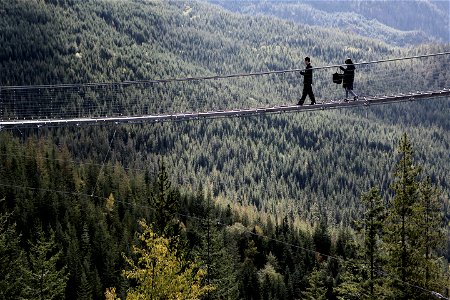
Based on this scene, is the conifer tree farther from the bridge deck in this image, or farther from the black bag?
the black bag

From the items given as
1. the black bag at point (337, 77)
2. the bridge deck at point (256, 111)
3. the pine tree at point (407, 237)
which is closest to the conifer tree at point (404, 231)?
the pine tree at point (407, 237)

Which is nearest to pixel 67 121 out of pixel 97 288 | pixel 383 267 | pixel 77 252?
pixel 383 267

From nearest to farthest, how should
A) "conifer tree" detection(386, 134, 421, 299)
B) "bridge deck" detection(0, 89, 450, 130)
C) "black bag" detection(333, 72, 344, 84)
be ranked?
1. "bridge deck" detection(0, 89, 450, 130)
2. "black bag" detection(333, 72, 344, 84)
3. "conifer tree" detection(386, 134, 421, 299)

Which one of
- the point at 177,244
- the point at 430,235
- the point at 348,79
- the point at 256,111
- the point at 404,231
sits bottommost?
the point at 177,244

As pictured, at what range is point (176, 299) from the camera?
25078 millimetres

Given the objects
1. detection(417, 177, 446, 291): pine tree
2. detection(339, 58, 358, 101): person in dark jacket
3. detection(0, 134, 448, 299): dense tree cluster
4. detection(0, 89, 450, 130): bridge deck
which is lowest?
detection(0, 134, 448, 299): dense tree cluster

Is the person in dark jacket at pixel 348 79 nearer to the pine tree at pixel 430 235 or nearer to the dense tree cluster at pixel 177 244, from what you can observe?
the dense tree cluster at pixel 177 244

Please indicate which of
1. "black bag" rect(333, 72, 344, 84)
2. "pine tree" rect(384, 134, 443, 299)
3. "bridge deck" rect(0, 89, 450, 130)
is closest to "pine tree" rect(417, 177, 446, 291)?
"pine tree" rect(384, 134, 443, 299)

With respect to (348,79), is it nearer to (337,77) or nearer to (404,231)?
(337,77)

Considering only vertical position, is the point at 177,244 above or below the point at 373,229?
below

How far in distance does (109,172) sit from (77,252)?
153 feet

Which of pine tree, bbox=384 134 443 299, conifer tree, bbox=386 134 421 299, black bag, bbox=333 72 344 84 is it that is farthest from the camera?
conifer tree, bbox=386 134 421 299

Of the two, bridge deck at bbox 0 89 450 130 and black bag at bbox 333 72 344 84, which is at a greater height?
black bag at bbox 333 72 344 84

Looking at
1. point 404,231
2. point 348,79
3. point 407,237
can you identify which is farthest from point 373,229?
point 348,79
